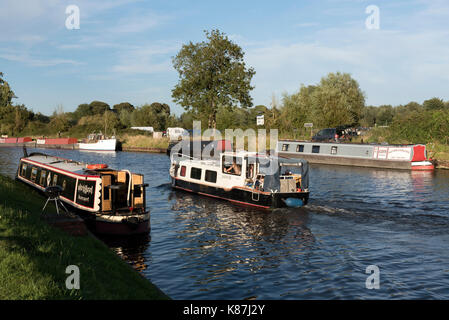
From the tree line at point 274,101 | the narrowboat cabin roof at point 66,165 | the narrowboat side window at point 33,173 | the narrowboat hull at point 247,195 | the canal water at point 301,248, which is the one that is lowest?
the canal water at point 301,248

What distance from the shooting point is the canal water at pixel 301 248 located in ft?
48.0

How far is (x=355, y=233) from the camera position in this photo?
21.4m

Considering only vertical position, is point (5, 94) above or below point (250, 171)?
above

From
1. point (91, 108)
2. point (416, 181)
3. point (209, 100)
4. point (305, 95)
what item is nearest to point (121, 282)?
point (416, 181)

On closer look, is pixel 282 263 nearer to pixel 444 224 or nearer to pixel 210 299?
pixel 210 299

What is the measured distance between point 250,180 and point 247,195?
4.03 ft

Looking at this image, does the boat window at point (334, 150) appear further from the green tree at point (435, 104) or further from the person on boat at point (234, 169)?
the green tree at point (435, 104)

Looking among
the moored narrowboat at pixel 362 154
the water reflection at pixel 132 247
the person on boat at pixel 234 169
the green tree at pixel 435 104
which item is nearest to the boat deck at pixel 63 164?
the water reflection at pixel 132 247

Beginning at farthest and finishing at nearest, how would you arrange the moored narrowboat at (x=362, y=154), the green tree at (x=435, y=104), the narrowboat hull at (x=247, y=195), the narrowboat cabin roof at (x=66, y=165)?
the green tree at (x=435, y=104) < the moored narrowboat at (x=362, y=154) < the narrowboat hull at (x=247, y=195) < the narrowboat cabin roof at (x=66, y=165)

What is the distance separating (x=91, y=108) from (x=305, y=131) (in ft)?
491

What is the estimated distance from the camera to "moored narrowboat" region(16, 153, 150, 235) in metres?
19.8

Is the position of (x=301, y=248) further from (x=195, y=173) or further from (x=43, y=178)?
(x=43, y=178)

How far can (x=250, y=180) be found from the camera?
94.7ft

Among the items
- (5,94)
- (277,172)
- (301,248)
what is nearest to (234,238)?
(301,248)
